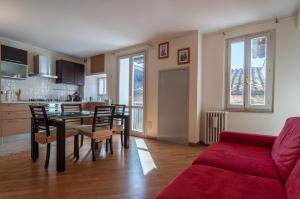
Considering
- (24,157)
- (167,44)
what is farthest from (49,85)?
(167,44)

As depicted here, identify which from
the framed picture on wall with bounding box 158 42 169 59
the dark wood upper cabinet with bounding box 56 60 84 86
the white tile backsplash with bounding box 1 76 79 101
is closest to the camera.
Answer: the framed picture on wall with bounding box 158 42 169 59

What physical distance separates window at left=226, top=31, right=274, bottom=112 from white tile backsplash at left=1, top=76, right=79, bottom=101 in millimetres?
5015

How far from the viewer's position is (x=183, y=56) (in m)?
4.36

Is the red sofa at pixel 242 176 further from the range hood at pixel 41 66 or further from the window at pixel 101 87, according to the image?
the window at pixel 101 87

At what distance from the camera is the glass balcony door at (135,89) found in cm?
525

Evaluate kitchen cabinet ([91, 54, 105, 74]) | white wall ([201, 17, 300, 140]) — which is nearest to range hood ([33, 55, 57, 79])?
kitchen cabinet ([91, 54, 105, 74])

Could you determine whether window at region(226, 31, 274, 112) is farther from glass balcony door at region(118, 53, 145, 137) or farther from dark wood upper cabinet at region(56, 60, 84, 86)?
dark wood upper cabinet at region(56, 60, 84, 86)

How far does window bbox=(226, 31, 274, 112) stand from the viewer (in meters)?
3.61

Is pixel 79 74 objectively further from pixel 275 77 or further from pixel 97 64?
pixel 275 77

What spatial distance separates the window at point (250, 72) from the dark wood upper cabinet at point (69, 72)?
467 centimetres

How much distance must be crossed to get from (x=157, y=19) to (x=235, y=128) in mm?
2646

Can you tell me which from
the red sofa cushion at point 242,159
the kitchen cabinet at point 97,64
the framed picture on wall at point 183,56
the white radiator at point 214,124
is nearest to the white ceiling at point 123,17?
the framed picture on wall at point 183,56

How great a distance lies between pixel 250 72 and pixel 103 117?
295 cm

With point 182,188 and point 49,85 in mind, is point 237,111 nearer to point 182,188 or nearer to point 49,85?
point 182,188
